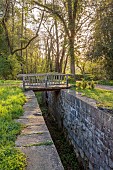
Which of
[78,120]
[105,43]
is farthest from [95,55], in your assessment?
[78,120]

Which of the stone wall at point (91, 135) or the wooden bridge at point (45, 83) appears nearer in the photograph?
the stone wall at point (91, 135)

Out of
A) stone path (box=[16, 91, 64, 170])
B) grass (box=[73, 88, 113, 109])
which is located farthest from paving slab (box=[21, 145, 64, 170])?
grass (box=[73, 88, 113, 109])

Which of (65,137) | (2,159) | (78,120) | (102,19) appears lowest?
(65,137)

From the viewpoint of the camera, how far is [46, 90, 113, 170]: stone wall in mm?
4109

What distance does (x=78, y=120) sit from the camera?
6426 mm

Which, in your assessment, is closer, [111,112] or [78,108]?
[111,112]

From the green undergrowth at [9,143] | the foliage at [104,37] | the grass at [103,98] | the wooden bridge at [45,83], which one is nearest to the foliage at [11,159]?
the green undergrowth at [9,143]

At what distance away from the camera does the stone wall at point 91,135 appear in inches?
162

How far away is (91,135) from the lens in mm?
5098

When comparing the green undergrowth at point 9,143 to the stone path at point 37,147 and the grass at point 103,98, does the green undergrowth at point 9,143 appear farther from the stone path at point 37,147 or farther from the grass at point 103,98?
the grass at point 103,98

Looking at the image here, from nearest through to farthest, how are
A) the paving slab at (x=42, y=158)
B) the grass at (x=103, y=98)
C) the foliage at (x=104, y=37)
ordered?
the paving slab at (x=42, y=158), the grass at (x=103, y=98), the foliage at (x=104, y=37)

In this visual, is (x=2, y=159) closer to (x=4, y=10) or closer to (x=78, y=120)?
(x=78, y=120)

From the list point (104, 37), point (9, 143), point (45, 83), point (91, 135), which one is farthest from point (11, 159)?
point (104, 37)

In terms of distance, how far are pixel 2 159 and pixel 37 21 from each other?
2293 centimetres
